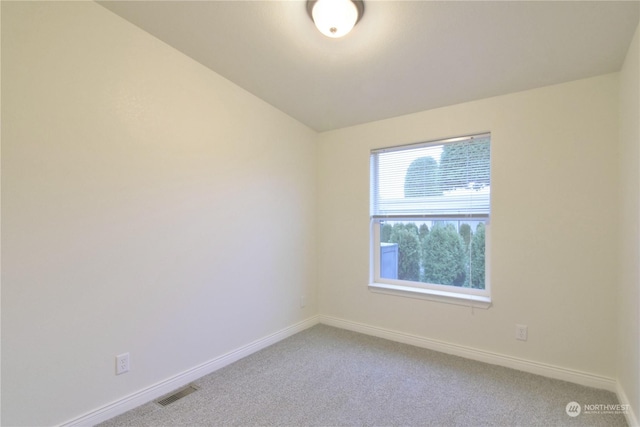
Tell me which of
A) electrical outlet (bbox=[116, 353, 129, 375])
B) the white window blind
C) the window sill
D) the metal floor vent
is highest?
the white window blind

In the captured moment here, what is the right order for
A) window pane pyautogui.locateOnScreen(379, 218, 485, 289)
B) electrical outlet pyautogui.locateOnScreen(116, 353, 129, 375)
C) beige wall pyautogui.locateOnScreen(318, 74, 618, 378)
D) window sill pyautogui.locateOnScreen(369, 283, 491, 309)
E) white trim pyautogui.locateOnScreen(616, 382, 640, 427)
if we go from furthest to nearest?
window pane pyautogui.locateOnScreen(379, 218, 485, 289) < window sill pyautogui.locateOnScreen(369, 283, 491, 309) < beige wall pyautogui.locateOnScreen(318, 74, 618, 378) < electrical outlet pyautogui.locateOnScreen(116, 353, 129, 375) < white trim pyautogui.locateOnScreen(616, 382, 640, 427)

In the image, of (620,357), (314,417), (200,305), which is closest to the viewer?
(314,417)

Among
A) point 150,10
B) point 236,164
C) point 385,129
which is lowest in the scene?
point 236,164

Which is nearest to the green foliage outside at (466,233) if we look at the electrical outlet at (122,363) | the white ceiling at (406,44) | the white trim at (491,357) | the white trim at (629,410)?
the white trim at (491,357)

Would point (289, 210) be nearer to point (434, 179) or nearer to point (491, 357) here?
point (434, 179)

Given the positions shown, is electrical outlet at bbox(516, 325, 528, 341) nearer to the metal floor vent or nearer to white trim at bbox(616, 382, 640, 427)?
white trim at bbox(616, 382, 640, 427)

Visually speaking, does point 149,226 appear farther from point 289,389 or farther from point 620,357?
point 620,357

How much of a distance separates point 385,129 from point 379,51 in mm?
1065

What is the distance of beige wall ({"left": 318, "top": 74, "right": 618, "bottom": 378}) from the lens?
2191mm

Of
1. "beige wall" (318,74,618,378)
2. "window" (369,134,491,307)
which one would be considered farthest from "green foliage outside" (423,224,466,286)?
"beige wall" (318,74,618,378)

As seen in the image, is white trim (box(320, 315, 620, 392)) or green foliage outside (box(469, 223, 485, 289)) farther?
green foliage outside (box(469, 223, 485, 289))

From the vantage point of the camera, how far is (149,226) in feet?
7.03

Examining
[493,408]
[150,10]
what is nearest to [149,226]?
[150,10]

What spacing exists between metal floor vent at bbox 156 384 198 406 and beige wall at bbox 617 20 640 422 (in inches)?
107
